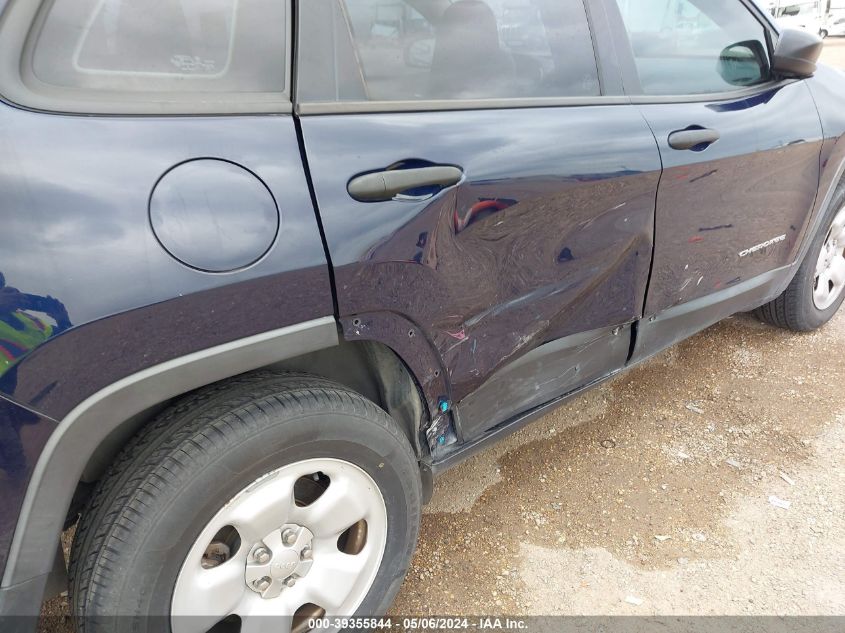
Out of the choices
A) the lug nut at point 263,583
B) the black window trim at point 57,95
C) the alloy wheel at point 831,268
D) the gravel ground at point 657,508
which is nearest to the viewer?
the black window trim at point 57,95

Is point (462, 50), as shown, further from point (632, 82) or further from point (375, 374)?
point (375, 374)

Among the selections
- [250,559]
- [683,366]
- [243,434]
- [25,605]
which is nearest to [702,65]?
[683,366]

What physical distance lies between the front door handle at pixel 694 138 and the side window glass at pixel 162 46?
1313 millimetres

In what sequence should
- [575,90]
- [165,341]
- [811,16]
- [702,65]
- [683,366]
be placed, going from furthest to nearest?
[811,16] → [683,366] → [702,65] → [575,90] → [165,341]

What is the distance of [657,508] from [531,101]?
150cm

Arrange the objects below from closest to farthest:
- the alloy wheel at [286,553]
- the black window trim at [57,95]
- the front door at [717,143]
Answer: the black window trim at [57,95] → the alloy wheel at [286,553] → the front door at [717,143]

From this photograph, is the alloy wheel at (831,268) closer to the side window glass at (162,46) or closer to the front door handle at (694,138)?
the front door handle at (694,138)

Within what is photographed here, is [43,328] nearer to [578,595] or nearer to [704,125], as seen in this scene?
[578,595]

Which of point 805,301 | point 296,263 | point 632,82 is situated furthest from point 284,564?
point 805,301

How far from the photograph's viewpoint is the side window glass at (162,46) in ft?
3.54

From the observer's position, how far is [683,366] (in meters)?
3.10

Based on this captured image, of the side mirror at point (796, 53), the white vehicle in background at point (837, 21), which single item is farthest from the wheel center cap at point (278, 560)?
the white vehicle in background at point (837, 21)

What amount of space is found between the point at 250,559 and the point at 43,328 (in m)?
0.70

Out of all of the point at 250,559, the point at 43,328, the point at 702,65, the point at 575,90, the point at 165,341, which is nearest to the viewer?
the point at 43,328
